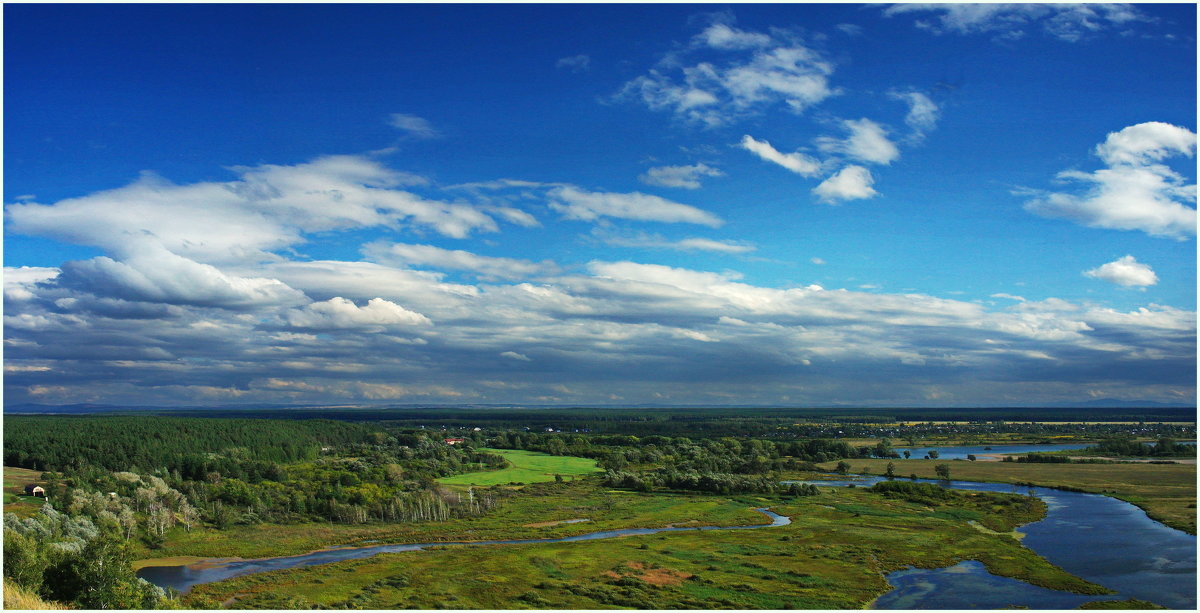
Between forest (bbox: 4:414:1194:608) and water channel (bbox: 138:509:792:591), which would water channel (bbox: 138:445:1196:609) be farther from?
forest (bbox: 4:414:1194:608)

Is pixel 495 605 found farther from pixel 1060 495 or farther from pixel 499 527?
pixel 1060 495

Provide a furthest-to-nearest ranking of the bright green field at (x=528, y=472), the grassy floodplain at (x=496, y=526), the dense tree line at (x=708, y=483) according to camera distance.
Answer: the bright green field at (x=528, y=472), the dense tree line at (x=708, y=483), the grassy floodplain at (x=496, y=526)

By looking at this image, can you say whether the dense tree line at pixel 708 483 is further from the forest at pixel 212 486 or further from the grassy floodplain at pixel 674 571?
the grassy floodplain at pixel 674 571

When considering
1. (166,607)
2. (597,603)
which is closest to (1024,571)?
(597,603)

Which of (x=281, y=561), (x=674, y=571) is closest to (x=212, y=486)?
(x=281, y=561)

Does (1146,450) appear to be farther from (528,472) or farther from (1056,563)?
(528,472)

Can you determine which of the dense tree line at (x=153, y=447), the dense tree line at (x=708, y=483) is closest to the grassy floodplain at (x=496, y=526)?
the dense tree line at (x=708, y=483)
